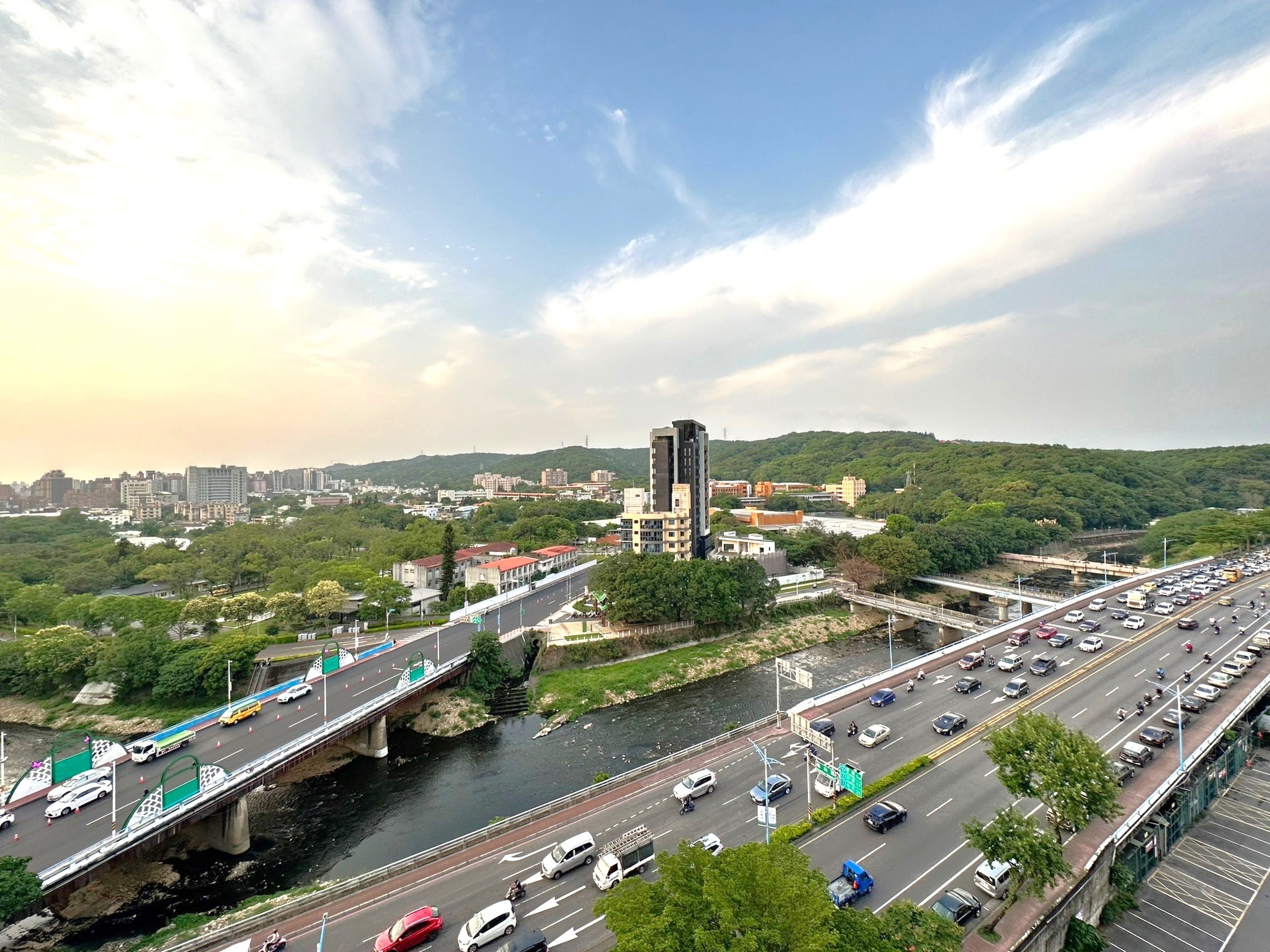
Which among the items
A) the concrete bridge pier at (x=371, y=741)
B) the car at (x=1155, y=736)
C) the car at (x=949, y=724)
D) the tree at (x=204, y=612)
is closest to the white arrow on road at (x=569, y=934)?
the car at (x=949, y=724)

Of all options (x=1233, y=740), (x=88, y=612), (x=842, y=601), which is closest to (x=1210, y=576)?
(x=842, y=601)

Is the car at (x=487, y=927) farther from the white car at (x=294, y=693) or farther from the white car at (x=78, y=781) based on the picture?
the white car at (x=294, y=693)

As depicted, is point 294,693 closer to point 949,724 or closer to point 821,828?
point 821,828

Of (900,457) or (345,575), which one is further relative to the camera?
(900,457)

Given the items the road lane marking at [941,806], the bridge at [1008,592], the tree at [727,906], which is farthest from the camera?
the bridge at [1008,592]

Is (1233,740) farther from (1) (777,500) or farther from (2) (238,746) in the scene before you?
(1) (777,500)

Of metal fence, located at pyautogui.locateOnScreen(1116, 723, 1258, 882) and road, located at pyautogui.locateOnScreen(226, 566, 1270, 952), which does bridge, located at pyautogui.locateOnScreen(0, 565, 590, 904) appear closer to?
road, located at pyautogui.locateOnScreen(226, 566, 1270, 952)

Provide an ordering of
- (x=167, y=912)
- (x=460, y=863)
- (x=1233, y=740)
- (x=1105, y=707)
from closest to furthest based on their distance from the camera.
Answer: (x=460, y=863)
(x=167, y=912)
(x=1233, y=740)
(x=1105, y=707)
